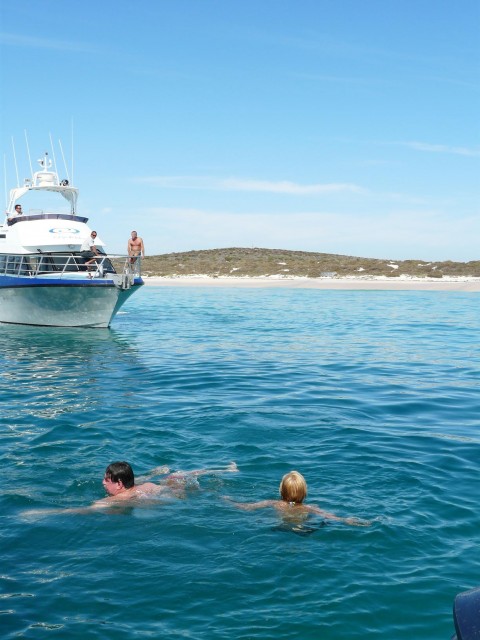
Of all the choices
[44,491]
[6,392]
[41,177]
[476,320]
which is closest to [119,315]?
[41,177]

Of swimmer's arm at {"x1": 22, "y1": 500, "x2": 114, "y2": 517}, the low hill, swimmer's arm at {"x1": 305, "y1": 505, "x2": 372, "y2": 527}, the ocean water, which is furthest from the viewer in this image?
the low hill

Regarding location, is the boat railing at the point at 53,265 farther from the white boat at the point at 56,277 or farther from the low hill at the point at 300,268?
the low hill at the point at 300,268

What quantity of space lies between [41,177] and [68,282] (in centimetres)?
651

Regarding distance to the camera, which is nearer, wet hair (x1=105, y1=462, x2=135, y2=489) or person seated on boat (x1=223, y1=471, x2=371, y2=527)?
person seated on boat (x1=223, y1=471, x2=371, y2=527)

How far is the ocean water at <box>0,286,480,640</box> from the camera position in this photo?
522 cm

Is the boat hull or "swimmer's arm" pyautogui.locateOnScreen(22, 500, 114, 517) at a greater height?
the boat hull

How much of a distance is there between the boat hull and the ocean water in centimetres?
419

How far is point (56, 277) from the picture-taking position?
2242 centimetres

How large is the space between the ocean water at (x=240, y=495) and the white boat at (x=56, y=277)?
4.29m

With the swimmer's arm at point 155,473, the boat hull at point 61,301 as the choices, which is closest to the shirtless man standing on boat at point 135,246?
the boat hull at point 61,301

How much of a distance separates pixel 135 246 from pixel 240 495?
16533 mm

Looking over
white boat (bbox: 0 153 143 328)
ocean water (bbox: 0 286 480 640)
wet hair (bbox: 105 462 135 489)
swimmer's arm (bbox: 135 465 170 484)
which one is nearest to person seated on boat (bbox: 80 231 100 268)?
white boat (bbox: 0 153 143 328)

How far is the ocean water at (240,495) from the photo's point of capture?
5.22 metres

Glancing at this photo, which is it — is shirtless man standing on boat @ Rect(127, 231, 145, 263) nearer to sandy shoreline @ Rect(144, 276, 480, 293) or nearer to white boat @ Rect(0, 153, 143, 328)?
white boat @ Rect(0, 153, 143, 328)
